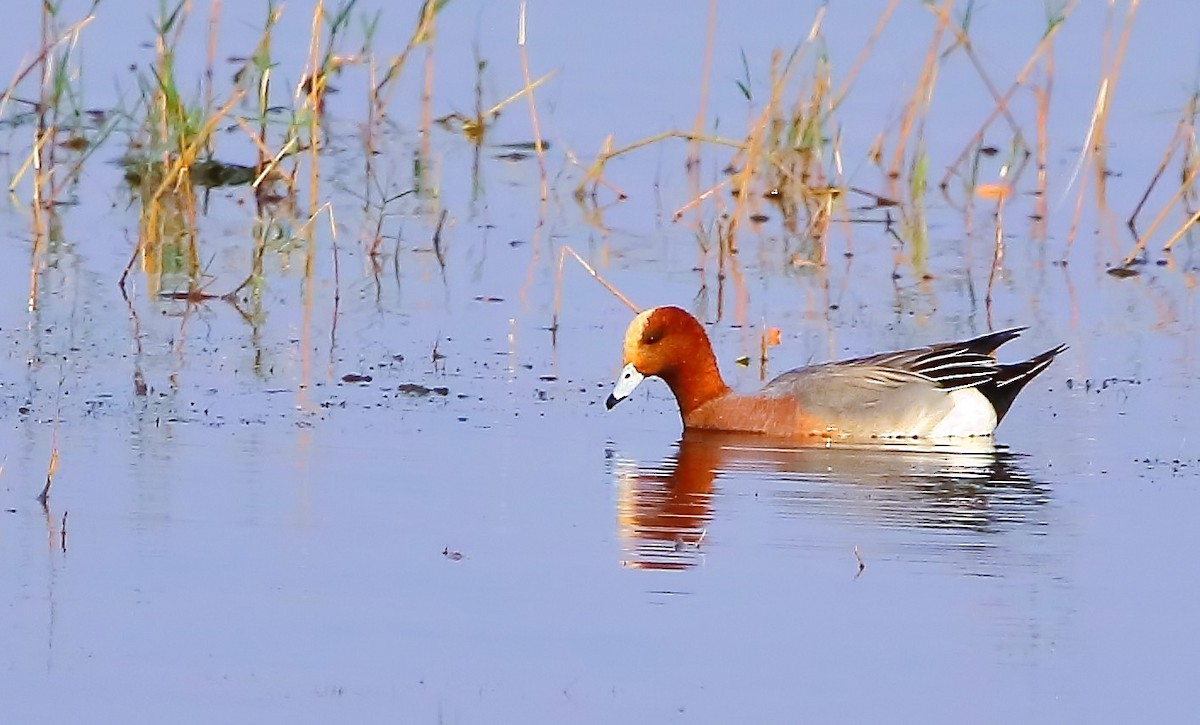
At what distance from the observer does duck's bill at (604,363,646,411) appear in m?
9.21

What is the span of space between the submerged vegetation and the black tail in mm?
1863

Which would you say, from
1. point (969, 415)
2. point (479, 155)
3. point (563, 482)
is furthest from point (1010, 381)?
point (479, 155)

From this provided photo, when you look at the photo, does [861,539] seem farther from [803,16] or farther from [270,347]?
[803,16]

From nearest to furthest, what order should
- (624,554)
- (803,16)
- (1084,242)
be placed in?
(624,554), (1084,242), (803,16)

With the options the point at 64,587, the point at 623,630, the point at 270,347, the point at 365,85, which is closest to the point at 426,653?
the point at 623,630

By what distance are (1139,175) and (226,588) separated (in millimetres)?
7980

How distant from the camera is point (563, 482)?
8.10 metres

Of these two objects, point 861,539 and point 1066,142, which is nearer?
point 861,539

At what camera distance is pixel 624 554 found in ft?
23.3

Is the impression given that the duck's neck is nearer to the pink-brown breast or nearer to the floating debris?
the pink-brown breast

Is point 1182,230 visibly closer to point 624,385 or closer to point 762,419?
point 762,419

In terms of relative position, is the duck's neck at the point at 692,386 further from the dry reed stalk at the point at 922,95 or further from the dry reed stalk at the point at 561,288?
the dry reed stalk at the point at 922,95

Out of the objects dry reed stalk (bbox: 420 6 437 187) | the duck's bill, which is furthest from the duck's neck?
dry reed stalk (bbox: 420 6 437 187)

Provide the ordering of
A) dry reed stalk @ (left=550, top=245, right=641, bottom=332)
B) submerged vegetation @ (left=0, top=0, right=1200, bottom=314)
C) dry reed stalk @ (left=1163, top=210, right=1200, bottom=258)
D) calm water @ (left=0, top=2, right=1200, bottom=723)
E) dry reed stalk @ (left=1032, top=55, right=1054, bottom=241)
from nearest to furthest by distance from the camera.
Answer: calm water @ (left=0, top=2, right=1200, bottom=723), dry reed stalk @ (left=550, top=245, right=641, bottom=332), submerged vegetation @ (left=0, top=0, right=1200, bottom=314), dry reed stalk @ (left=1163, top=210, right=1200, bottom=258), dry reed stalk @ (left=1032, top=55, right=1054, bottom=241)
